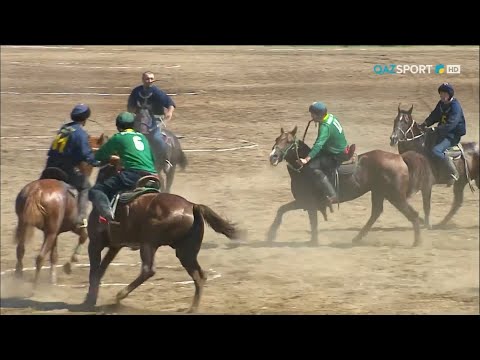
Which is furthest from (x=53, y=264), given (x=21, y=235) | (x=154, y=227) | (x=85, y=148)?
(x=154, y=227)

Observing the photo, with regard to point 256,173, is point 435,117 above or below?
above

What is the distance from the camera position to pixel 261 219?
2153cm

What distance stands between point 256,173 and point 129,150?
9166mm

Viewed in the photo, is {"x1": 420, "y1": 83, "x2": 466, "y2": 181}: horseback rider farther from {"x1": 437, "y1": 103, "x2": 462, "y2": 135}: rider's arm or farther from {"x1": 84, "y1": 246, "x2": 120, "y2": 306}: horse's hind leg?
{"x1": 84, "y1": 246, "x2": 120, "y2": 306}: horse's hind leg

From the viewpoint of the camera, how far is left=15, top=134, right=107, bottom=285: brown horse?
53.8 feet

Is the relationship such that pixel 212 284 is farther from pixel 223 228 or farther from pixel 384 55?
pixel 384 55

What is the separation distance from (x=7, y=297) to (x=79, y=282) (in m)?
1.17

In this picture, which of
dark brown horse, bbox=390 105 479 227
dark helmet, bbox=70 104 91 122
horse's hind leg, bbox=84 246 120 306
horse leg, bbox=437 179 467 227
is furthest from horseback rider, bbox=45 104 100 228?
horse leg, bbox=437 179 467 227

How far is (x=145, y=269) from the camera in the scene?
15.8 metres

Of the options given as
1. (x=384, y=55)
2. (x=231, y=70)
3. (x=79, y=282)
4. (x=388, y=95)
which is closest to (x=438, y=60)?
(x=388, y=95)

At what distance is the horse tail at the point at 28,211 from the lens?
16375 millimetres

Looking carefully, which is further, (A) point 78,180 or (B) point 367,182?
(B) point 367,182

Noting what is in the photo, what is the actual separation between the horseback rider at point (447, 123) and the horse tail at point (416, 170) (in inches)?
12.7

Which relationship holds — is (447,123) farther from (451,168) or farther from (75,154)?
(75,154)
